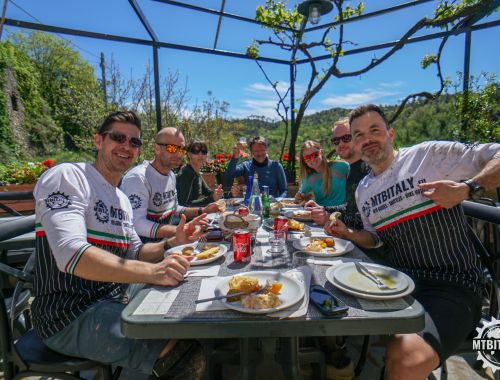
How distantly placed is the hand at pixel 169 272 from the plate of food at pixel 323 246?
70 centimetres

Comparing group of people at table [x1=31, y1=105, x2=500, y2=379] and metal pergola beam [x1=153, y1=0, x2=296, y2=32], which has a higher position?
metal pergola beam [x1=153, y1=0, x2=296, y2=32]

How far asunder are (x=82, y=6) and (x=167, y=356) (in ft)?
15.3

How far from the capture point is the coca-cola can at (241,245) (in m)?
1.43

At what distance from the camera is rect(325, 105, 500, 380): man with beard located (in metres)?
1.27

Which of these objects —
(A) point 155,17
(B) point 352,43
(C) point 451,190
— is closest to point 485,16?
(B) point 352,43

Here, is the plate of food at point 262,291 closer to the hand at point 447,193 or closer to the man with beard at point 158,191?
the hand at point 447,193

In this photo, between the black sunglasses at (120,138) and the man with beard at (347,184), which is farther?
the man with beard at (347,184)

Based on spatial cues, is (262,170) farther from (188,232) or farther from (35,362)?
(35,362)


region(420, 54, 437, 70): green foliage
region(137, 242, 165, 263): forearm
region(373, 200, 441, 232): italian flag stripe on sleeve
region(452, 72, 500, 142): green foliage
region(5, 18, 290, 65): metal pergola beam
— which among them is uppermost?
region(420, 54, 437, 70): green foliage

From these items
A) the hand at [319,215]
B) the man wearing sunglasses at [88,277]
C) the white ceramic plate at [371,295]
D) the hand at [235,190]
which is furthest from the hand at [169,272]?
the hand at [235,190]

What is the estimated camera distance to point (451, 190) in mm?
1519

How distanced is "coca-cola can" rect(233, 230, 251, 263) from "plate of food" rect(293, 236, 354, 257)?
0.34 m

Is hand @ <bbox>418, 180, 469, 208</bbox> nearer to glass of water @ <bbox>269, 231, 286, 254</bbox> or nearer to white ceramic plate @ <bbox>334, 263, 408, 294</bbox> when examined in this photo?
white ceramic plate @ <bbox>334, 263, 408, 294</bbox>

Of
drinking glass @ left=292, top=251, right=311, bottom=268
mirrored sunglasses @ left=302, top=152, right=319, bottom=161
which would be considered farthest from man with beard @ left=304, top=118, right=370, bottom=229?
drinking glass @ left=292, top=251, right=311, bottom=268
